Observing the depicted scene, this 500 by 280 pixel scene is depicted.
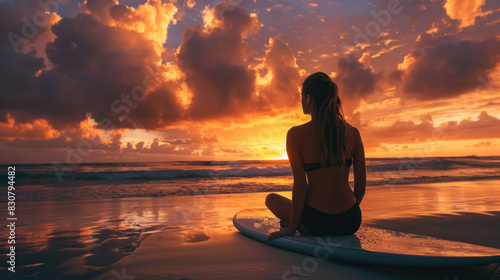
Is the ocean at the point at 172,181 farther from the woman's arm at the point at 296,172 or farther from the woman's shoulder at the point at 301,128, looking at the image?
the woman's shoulder at the point at 301,128

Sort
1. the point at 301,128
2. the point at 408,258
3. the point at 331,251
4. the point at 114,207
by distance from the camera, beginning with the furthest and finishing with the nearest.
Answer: the point at 114,207, the point at 301,128, the point at 331,251, the point at 408,258

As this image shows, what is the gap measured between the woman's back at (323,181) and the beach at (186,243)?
0.52 m

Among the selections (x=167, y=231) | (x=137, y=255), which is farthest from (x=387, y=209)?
(x=137, y=255)

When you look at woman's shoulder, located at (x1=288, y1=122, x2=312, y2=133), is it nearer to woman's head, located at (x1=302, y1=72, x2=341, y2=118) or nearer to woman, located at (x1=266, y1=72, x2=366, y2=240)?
woman, located at (x1=266, y1=72, x2=366, y2=240)

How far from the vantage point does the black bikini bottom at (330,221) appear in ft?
9.76

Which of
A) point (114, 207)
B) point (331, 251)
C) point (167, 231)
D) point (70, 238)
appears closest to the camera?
point (331, 251)

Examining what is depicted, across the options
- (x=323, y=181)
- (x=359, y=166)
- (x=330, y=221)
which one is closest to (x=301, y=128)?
(x=323, y=181)

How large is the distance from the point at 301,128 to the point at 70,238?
314cm

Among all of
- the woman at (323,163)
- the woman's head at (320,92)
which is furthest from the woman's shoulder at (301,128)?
the woman's head at (320,92)

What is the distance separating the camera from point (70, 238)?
3.89 meters

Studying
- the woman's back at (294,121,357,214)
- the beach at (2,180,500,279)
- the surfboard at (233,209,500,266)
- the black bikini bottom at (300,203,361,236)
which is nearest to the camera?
the surfboard at (233,209,500,266)

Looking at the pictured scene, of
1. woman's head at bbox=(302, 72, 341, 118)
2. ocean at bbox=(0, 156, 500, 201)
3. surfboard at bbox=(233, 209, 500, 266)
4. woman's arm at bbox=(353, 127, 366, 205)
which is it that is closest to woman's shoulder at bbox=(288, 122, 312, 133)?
woman's head at bbox=(302, 72, 341, 118)

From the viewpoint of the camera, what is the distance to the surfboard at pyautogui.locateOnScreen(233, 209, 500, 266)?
227cm

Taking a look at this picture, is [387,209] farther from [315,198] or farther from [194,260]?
[194,260]
